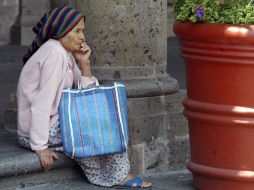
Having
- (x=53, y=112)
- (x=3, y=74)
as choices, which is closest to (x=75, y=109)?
(x=53, y=112)

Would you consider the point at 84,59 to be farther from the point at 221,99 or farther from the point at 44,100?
the point at 221,99

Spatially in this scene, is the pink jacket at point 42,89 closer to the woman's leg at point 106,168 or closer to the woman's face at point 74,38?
the woman's face at point 74,38

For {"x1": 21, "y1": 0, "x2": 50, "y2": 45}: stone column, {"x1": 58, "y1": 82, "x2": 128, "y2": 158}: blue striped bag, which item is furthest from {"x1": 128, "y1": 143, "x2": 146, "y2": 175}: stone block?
{"x1": 21, "y1": 0, "x2": 50, "y2": 45}: stone column

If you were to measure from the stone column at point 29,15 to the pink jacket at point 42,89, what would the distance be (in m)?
6.95

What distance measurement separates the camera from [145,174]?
6.31 m

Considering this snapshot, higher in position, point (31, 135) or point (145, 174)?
point (31, 135)

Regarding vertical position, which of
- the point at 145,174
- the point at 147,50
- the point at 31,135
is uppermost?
the point at 147,50

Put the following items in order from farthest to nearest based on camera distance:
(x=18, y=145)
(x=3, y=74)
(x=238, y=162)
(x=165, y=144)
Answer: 1. (x=3, y=74)
2. (x=165, y=144)
3. (x=18, y=145)
4. (x=238, y=162)

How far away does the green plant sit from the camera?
212 inches

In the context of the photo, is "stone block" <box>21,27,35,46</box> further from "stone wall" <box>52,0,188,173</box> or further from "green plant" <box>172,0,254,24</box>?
"green plant" <box>172,0,254,24</box>

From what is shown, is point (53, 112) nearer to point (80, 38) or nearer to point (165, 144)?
point (80, 38)

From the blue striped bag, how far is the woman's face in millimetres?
271

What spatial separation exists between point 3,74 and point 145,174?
149 inches

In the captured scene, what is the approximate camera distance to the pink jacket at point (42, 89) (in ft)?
18.2
